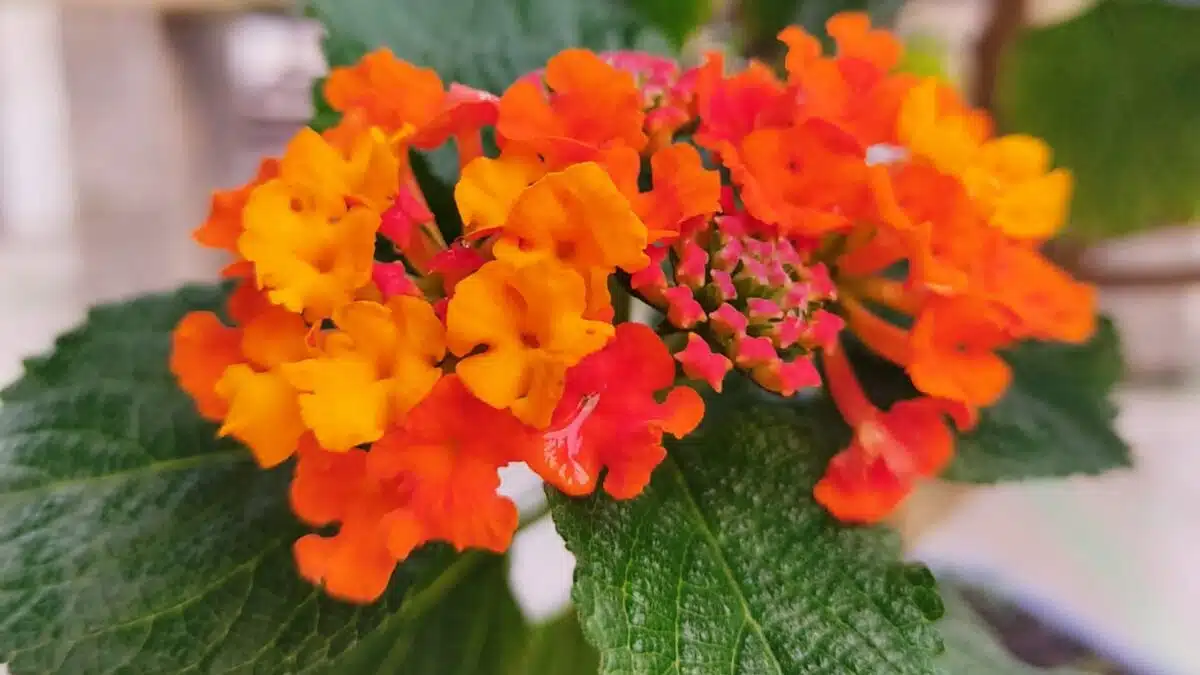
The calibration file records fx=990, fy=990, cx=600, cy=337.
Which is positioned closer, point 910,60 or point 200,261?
point 910,60

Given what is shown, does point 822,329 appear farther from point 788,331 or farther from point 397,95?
point 397,95

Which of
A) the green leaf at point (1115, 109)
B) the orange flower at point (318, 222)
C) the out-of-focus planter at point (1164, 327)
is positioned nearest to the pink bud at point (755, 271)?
the orange flower at point (318, 222)

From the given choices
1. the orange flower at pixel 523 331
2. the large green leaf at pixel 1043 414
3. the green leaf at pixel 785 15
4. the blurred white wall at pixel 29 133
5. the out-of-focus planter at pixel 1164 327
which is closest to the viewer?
the orange flower at pixel 523 331

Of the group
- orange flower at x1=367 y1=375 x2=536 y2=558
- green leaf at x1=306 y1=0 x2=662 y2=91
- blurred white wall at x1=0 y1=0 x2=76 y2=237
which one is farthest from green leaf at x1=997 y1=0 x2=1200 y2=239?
blurred white wall at x1=0 y1=0 x2=76 y2=237

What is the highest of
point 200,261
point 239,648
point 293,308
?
point 293,308

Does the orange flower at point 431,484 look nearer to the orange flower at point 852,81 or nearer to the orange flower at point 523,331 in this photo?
the orange flower at point 523,331

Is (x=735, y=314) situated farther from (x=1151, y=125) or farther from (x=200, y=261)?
(x=200, y=261)

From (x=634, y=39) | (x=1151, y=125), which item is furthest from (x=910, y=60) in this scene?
(x=634, y=39)
